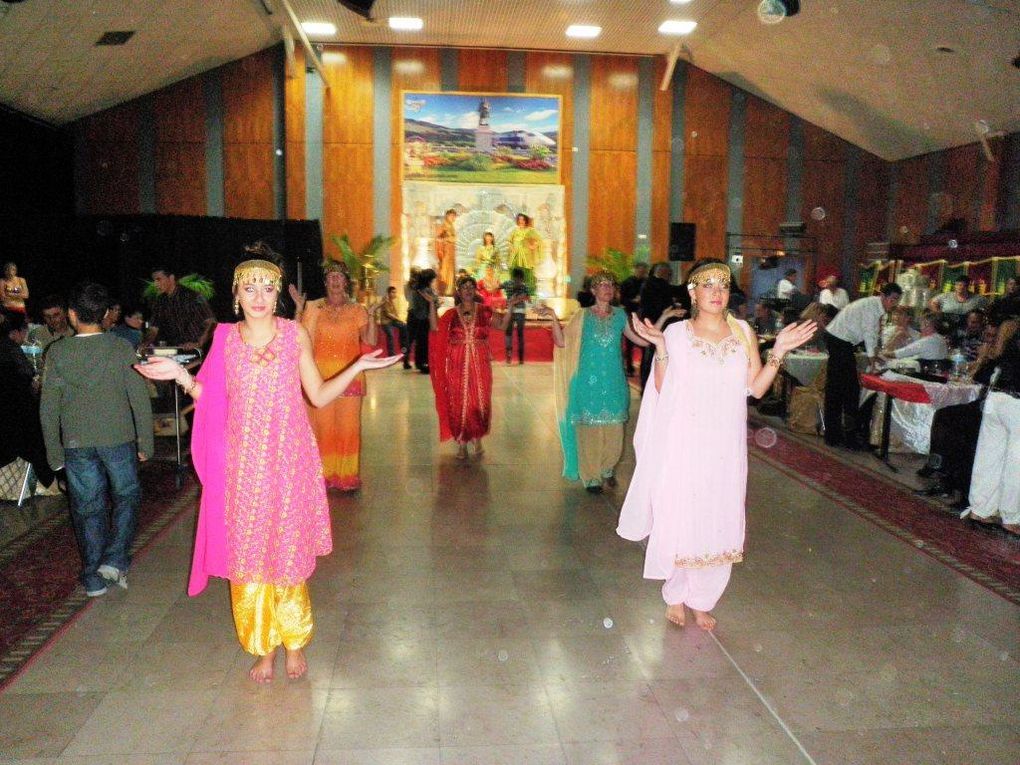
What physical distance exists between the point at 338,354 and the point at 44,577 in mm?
2114

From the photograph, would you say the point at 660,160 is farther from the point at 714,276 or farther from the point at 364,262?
the point at 714,276

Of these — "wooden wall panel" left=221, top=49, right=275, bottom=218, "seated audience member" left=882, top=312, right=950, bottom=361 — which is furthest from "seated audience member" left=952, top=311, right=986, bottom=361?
"wooden wall panel" left=221, top=49, right=275, bottom=218

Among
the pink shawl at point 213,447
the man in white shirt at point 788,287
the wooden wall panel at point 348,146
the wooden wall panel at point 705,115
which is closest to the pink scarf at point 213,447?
the pink shawl at point 213,447

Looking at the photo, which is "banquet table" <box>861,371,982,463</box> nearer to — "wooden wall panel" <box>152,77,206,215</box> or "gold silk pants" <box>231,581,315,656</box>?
"gold silk pants" <box>231,581,315,656</box>

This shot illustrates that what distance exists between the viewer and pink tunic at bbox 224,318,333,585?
2877 millimetres

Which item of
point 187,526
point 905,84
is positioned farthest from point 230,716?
point 905,84

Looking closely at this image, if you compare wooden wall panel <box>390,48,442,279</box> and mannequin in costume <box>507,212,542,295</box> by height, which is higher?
wooden wall panel <box>390,48,442,279</box>

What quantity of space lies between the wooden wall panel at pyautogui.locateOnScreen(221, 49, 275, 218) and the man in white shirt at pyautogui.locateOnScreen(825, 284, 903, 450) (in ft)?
38.4

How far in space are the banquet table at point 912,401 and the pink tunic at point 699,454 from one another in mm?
3378

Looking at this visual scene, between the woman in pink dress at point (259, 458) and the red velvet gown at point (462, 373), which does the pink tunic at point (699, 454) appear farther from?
the red velvet gown at point (462, 373)

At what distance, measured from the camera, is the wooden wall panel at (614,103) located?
642 inches

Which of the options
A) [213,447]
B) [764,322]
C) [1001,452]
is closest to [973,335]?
[1001,452]

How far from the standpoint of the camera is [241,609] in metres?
2.98

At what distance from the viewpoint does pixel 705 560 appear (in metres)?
3.46
